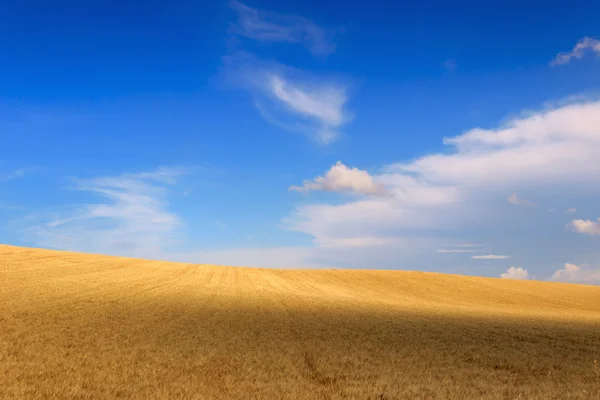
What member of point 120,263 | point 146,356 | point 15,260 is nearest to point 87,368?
point 146,356

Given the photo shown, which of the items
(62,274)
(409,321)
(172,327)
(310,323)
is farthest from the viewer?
(62,274)

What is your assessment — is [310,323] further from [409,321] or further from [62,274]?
[62,274]

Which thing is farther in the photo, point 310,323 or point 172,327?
point 310,323

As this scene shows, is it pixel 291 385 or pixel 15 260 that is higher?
pixel 15 260

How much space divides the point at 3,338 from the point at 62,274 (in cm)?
2747

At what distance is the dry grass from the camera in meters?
12.6

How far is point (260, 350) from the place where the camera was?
17266 millimetres

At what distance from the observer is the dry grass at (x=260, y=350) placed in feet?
41.4

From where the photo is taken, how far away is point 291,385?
12.7 metres

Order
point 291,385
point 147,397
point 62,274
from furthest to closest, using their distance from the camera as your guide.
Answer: point 62,274
point 291,385
point 147,397

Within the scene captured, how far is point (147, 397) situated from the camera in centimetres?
1136

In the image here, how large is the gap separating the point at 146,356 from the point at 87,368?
7.27 ft

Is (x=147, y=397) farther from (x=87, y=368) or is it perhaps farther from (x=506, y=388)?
(x=506, y=388)

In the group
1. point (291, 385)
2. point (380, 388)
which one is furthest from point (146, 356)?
point (380, 388)
